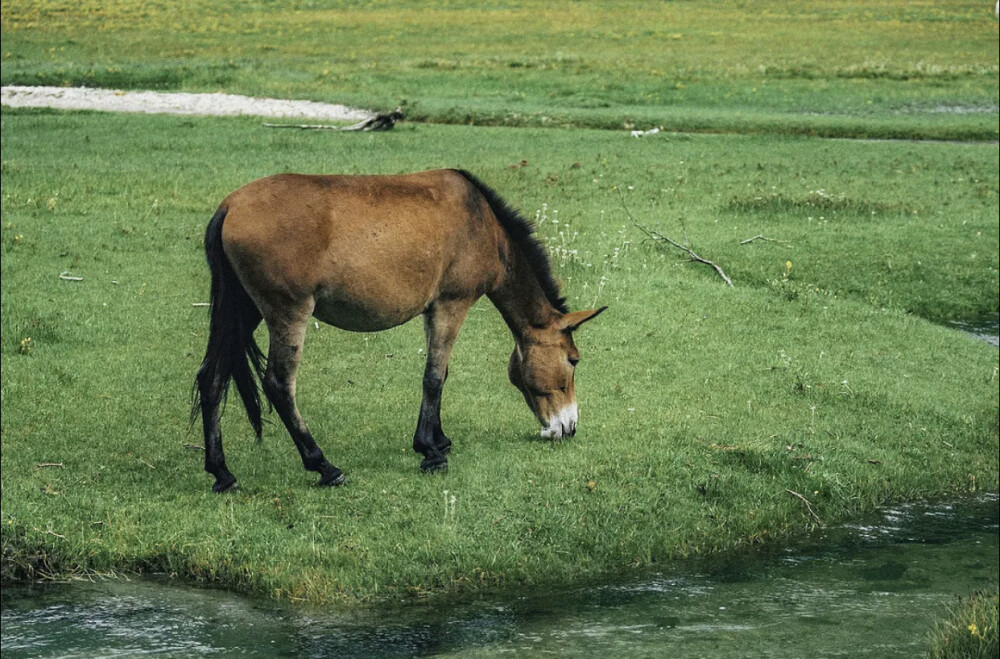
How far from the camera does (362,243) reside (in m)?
9.06

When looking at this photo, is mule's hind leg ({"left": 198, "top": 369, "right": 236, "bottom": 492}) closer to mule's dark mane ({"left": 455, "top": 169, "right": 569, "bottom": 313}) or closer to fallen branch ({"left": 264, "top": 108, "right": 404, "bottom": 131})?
mule's dark mane ({"left": 455, "top": 169, "right": 569, "bottom": 313})

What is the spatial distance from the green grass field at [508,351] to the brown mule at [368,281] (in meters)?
0.70

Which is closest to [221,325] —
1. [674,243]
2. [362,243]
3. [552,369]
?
[362,243]

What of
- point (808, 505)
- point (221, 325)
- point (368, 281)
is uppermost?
point (368, 281)

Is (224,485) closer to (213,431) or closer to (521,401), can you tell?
(213,431)

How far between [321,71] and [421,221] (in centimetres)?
3283

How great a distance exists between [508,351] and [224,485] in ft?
15.6

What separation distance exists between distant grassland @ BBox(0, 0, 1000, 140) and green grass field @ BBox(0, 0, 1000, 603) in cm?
180

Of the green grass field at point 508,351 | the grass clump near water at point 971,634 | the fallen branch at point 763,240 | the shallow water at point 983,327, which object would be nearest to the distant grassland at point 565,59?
the green grass field at point 508,351

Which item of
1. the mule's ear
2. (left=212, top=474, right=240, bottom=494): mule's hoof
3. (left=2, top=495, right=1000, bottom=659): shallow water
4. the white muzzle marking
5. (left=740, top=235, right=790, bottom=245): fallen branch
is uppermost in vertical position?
the mule's ear

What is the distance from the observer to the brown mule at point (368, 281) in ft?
29.0

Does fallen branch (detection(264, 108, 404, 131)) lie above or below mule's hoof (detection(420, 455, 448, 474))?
above

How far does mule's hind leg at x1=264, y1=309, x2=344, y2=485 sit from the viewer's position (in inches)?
353

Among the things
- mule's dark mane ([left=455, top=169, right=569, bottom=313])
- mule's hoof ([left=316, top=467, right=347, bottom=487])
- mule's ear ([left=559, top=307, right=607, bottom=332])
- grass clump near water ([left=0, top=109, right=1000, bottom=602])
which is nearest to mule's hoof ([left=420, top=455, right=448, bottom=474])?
grass clump near water ([left=0, top=109, right=1000, bottom=602])
